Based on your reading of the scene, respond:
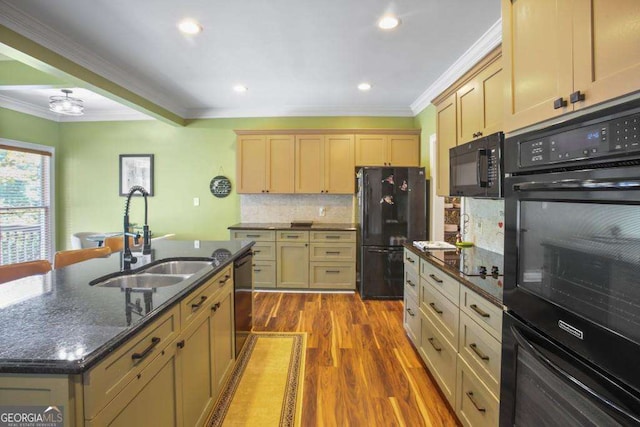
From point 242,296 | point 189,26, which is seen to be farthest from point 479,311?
point 189,26

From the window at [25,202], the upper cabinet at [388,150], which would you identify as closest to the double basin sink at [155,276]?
the upper cabinet at [388,150]

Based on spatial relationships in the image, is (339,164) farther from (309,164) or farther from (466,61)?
(466,61)

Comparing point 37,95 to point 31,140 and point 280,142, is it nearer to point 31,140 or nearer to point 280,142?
point 31,140

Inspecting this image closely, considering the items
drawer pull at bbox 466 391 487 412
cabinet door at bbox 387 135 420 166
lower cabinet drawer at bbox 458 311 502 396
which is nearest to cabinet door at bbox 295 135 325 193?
cabinet door at bbox 387 135 420 166

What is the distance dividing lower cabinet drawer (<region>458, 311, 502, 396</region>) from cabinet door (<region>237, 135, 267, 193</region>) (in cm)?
338

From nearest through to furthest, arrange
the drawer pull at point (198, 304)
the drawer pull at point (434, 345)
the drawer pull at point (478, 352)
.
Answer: the drawer pull at point (478, 352), the drawer pull at point (198, 304), the drawer pull at point (434, 345)

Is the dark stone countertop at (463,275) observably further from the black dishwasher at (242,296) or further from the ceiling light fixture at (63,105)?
the ceiling light fixture at (63,105)

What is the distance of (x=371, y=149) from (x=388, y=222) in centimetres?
113

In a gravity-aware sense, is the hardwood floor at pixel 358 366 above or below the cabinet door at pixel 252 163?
below

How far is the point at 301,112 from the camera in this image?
4.58m

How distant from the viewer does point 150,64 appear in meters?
3.04

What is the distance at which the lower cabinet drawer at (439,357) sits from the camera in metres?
1.79

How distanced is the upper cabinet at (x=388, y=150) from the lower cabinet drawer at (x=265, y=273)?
1.91 m

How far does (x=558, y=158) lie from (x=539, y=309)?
0.48m
